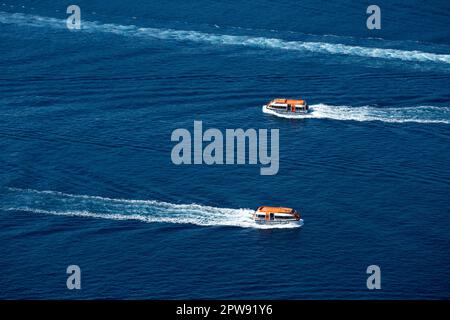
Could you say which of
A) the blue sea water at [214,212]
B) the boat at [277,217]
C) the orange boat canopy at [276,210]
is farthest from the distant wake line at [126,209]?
the orange boat canopy at [276,210]

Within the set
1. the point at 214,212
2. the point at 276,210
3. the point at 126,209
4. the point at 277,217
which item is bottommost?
the point at 277,217

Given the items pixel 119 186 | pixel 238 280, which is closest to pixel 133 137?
pixel 119 186

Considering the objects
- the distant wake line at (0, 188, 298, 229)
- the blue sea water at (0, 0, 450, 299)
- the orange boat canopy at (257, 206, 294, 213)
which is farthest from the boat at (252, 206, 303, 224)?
the blue sea water at (0, 0, 450, 299)

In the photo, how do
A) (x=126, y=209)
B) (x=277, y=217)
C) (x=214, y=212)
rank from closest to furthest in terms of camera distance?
(x=277, y=217), (x=214, y=212), (x=126, y=209)

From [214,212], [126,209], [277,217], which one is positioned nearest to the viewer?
[277,217]

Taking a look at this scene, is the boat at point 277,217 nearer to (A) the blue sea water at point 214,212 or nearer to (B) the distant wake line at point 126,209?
(B) the distant wake line at point 126,209

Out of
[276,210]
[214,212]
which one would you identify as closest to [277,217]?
[276,210]

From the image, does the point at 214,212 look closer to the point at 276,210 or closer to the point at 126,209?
the point at 276,210

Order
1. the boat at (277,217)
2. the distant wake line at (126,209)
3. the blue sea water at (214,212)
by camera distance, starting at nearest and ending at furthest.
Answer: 1. the blue sea water at (214,212)
2. the boat at (277,217)
3. the distant wake line at (126,209)

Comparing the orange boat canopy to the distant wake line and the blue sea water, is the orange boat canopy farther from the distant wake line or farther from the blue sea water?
the blue sea water
